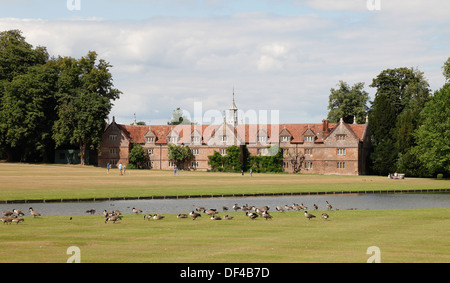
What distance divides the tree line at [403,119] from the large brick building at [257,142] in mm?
3536

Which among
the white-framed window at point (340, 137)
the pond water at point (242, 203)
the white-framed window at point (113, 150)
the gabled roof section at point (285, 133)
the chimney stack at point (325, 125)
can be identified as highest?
the chimney stack at point (325, 125)

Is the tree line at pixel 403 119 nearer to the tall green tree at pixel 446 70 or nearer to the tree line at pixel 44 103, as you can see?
the tall green tree at pixel 446 70

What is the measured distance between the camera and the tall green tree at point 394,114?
9606 cm

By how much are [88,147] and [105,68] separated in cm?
1373

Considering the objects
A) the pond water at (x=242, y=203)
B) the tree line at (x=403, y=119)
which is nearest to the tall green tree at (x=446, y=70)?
the tree line at (x=403, y=119)

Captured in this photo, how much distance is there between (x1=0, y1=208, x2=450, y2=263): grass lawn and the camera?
2030cm

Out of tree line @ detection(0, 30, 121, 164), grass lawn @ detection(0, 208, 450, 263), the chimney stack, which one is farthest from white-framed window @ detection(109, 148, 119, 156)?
grass lawn @ detection(0, 208, 450, 263)

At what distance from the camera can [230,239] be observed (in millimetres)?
24312

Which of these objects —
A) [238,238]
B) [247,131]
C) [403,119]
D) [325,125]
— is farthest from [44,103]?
[238,238]

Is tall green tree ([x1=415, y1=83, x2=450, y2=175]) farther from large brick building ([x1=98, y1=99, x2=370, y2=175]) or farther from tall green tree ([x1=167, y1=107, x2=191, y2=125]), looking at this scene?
tall green tree ([x1=167, y1=107, x2=191, y2=125])

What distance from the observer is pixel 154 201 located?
152ft

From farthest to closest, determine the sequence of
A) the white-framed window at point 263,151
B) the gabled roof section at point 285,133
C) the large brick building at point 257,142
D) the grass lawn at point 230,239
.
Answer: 1. the gabled roof section at point 285,133
2. the white-framed window at point 263,151
3. the large brick building at point 257,142
4. the grass lawn at point 230,239

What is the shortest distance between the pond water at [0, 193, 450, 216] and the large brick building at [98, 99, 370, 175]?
4498cm
